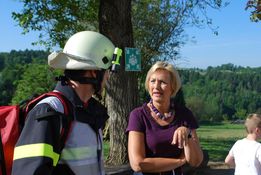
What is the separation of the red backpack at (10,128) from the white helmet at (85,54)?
0.29m

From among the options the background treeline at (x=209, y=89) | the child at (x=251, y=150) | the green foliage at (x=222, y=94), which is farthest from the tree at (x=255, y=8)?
the green foliage at (x=222, y=94)

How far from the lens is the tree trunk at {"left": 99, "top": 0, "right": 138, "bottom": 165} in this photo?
8641 mm

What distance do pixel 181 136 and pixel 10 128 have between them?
4.68 ft

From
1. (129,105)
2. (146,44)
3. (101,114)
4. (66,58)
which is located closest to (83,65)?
(66,58)

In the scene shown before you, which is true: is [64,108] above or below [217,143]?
above

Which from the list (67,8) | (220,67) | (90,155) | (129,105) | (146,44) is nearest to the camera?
(90,155)

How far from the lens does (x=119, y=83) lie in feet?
28.9

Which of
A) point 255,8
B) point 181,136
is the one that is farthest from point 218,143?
point 181,136

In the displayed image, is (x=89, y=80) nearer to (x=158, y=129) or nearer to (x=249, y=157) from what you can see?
(x=158, y=129)

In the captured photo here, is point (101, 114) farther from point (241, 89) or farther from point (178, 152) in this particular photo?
point (241, 89)

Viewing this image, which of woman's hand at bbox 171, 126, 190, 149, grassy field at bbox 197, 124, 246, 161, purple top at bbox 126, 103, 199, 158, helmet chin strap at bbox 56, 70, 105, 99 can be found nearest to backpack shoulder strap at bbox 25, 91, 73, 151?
helmet chin strap at bbox 56, 70, 105, 99

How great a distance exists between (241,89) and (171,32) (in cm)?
11455

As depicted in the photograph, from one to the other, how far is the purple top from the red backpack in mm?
1310

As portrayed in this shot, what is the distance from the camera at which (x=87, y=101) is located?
95.3 inches
